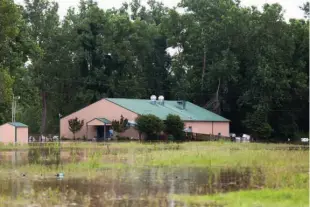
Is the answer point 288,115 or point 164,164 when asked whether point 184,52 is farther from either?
point 164,164

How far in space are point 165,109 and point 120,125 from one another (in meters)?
8.34

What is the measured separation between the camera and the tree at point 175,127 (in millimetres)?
60062

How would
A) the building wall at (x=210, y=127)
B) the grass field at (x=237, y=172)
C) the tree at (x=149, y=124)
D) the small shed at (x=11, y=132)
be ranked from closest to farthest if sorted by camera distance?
the grass field at (x=237, y=172)
the small shed at (x=11, y=132)
the tree at (x=149, y=124)
the building wall at (x=210, y=127)

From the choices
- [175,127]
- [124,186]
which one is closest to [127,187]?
[124,186]

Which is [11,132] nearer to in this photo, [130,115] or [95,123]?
[95,123]

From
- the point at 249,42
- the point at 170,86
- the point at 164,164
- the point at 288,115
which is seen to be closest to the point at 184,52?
the point at 170,86

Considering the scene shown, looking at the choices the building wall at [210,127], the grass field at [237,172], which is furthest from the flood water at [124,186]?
the building wall at [210,127]

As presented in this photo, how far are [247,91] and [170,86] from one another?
13.5 metres

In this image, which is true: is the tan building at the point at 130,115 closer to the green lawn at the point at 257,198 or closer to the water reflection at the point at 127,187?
the water reflection at the point at 127,187

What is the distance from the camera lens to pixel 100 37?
253 feet

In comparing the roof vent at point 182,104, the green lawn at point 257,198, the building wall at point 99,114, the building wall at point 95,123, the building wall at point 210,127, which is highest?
the roof vent at point 182,104

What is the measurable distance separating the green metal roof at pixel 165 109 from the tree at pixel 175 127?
1853mm

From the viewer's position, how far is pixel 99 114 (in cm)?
6475

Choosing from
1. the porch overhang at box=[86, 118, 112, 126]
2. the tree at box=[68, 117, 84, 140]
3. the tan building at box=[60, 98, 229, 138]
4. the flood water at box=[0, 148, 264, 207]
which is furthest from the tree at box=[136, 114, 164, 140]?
the flood water at box=[0, 148, 264, 207]
